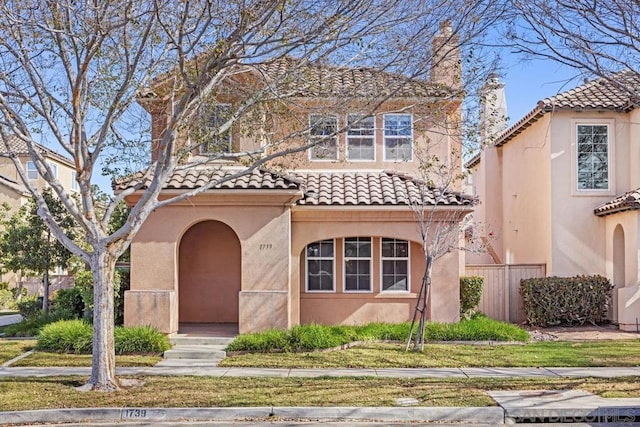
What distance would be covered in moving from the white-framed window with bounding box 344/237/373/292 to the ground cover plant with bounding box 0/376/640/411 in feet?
21.0

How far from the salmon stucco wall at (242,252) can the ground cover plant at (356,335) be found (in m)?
0.96

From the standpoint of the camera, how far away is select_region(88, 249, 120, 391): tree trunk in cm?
1137

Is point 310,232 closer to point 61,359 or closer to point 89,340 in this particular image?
point 89,340

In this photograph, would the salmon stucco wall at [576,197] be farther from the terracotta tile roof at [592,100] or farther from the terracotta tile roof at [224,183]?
the terracotta tile roof at [224,183]

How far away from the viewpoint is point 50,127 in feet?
40.3

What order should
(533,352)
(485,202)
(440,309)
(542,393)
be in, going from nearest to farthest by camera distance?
(542,393) < (533,352) < (440,309) < (485,202)

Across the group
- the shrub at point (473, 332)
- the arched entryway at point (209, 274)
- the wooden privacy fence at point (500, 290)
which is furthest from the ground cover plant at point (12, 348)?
the wooden privacy fence at point (500, 290)

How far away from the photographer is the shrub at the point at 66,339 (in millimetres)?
15133

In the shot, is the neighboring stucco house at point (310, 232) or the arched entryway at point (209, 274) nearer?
the neighboring stucco house at point (310, 232)

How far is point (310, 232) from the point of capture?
17.9 meters

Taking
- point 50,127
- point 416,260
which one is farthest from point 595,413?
point 50,127

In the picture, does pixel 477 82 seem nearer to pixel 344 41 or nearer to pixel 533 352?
pixel 344 41

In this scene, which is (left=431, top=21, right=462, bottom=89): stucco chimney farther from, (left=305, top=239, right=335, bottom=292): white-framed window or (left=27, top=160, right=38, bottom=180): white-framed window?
(left=27, top=160, right=38, bottom=180): white-framed window

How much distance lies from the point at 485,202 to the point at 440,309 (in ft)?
36.9
